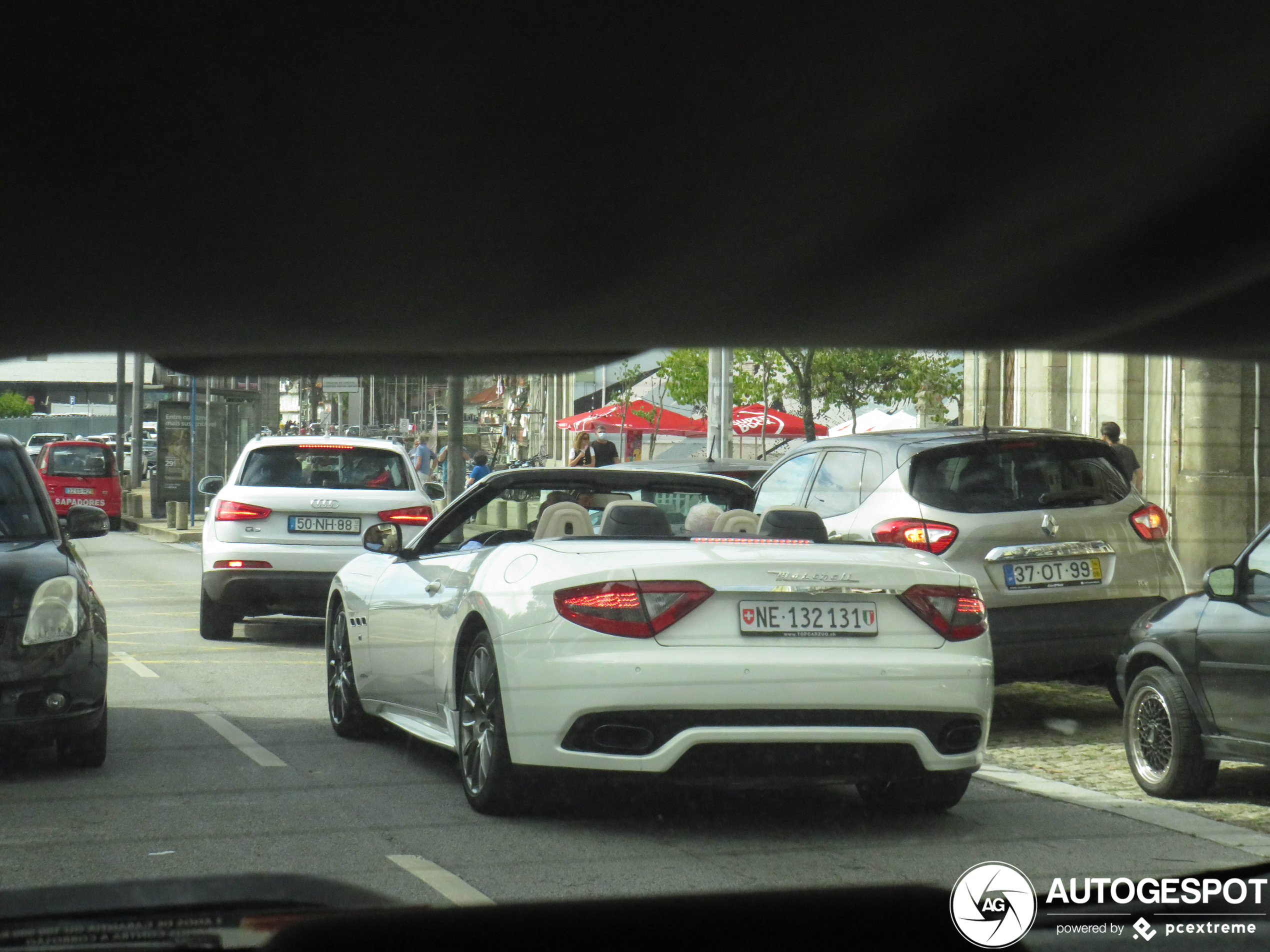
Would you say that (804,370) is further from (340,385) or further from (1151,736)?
(1151,736)

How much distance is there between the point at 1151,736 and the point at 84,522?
16.1 ft

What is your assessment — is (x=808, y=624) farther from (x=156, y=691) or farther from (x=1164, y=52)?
(x=156, y=691)

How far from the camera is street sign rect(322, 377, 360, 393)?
3307 mm

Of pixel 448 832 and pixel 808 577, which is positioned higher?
pixel 808 577

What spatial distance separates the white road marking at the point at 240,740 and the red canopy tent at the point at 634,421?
3.58 m

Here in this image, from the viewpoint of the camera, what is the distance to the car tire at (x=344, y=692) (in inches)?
325

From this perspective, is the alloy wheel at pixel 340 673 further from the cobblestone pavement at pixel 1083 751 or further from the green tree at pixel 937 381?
the green tree at pixel 937 381

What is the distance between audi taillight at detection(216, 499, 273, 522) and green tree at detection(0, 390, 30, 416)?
913 centimetres

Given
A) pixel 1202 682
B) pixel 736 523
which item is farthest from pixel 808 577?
pixel 1202 682

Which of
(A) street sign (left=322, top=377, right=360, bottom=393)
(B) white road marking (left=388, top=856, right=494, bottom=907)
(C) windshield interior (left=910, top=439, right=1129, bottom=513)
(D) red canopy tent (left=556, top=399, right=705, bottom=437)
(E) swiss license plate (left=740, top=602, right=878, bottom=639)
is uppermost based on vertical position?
(A) street sign (left=322, top=377, right=360, bottom=393)

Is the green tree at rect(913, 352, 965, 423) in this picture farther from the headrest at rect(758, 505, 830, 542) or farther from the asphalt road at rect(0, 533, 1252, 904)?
the headrest at rect(758, 505, 830, 542)

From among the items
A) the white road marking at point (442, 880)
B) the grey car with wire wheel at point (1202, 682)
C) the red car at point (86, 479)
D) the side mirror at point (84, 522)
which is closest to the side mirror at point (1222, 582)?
the grey car with wire wheel at point (1202, 682)

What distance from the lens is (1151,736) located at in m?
7.21

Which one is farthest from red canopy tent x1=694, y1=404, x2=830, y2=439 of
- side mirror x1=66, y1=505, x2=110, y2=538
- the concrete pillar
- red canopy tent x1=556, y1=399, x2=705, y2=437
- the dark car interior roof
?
the dark car interior roof
